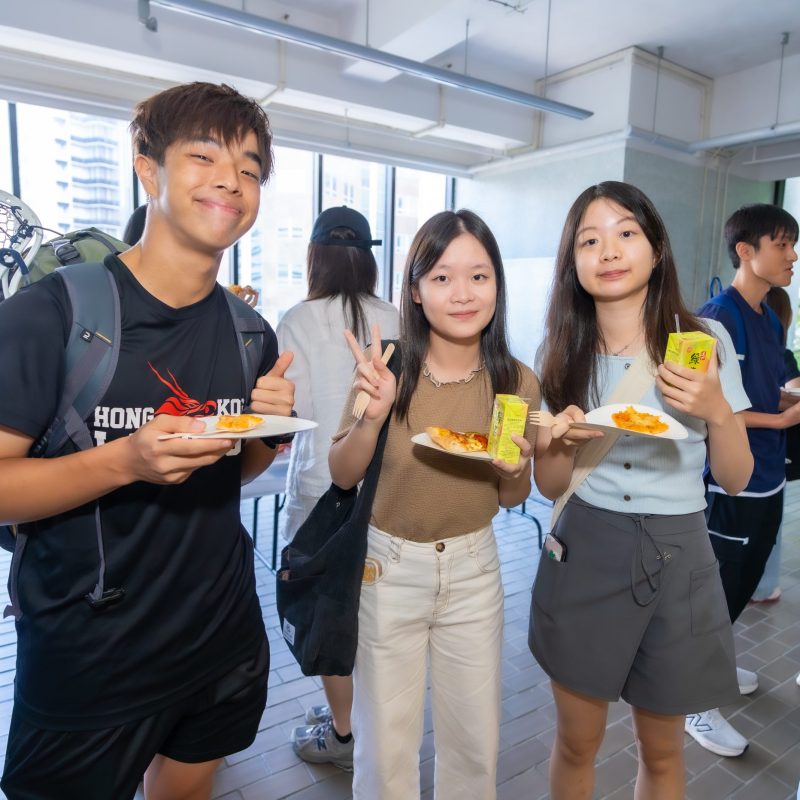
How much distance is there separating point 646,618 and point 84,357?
1.40m

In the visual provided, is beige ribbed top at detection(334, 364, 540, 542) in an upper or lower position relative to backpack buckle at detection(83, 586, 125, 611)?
upper

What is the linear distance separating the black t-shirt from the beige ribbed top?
0.44 meters

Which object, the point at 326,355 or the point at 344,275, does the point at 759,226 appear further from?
the point at 326,355

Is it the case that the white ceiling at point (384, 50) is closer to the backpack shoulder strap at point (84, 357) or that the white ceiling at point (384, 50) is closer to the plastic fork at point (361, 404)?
the plastic fork at point (361, 404)

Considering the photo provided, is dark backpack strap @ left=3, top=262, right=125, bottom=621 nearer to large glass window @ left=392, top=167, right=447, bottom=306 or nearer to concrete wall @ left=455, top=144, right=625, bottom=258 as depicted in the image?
concrete wall @ left=455, top=144, right=625, bottom=258

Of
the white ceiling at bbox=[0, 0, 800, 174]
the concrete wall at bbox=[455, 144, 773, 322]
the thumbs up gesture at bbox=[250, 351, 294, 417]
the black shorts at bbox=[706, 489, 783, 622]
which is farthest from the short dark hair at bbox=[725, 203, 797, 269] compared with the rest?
the concrete wall at bbox=[455, 144, 773, 322]

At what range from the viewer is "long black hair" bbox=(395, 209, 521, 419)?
1.47 metres

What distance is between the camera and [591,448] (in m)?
1.53

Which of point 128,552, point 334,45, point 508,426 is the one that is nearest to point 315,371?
point 508,426

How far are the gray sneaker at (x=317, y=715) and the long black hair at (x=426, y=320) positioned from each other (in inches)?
61.1

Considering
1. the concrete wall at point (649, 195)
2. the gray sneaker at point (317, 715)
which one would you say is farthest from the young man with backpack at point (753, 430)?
the concrete wall at point (649, 195)

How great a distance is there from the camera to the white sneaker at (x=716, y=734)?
7.48ft

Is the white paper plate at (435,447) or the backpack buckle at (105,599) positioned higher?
the white paper plate at (435,447)

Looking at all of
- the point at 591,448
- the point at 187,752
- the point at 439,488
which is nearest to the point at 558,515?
the point at 591,448
